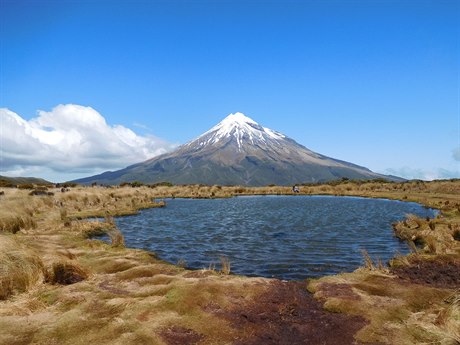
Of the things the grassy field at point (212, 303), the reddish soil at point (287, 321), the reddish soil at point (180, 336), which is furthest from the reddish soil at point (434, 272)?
the reddish soil at point (180, 336)

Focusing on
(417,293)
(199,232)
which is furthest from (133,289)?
(199,232)

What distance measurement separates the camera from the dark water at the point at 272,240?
21.5 meters

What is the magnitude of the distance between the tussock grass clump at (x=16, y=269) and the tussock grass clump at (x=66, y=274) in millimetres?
418

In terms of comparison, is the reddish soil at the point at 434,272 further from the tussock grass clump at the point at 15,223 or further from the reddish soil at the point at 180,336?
the tussock grass clump at the point at 15,223

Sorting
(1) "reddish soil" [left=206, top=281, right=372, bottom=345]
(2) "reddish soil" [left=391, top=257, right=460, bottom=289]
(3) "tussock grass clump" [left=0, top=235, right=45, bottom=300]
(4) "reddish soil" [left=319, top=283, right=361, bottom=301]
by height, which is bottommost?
(1) "reddish soil" [left=206, top=281, right=372, bottom=345]

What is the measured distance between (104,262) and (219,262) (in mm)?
6387

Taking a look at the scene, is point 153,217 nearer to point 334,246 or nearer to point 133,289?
point 334,246

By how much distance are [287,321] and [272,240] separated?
1758 cm

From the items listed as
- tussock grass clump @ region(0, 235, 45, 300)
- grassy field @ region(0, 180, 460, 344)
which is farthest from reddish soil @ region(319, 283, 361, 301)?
tussock grass clump @ region(0, 235, 45, 300)

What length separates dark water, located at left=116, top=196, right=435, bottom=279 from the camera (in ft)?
70.7

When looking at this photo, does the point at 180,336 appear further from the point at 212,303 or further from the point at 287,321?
the point at 287,321

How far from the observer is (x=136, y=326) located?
11.0m

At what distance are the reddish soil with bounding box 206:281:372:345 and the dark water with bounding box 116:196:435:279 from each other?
528cm

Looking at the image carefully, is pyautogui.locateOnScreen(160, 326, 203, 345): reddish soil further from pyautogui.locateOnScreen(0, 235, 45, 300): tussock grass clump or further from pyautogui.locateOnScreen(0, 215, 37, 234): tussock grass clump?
pyautogui.locateOnScreen(0, 215, 37, 234): tussock grass clump
